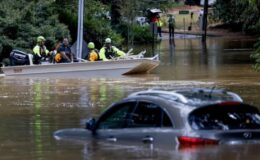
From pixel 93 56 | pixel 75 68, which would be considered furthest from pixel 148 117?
pixel 93 56

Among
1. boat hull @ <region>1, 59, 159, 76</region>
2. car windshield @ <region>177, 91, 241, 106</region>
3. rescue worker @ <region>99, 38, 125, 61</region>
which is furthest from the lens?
rescue worker @ <region>99, 38, 125, 61</region>

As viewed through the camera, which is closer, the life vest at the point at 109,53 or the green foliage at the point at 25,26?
the life vest at the point at 109,53

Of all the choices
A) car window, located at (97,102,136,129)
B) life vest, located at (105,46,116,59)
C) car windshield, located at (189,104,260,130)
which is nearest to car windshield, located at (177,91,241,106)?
car windshield, located at (189,104,260,130)

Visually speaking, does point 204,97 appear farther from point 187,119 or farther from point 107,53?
point 107,53

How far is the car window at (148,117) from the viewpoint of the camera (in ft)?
32.1

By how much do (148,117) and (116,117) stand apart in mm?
772

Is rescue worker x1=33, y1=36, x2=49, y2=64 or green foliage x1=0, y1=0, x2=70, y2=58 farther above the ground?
green foliage x1=0, y1=0, x2=70, y2=58

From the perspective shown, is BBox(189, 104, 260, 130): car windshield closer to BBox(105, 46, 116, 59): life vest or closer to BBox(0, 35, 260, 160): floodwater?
BBox(0, 35, 260, 160): floodwater

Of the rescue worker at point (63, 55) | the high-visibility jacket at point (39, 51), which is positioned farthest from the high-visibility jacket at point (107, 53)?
the high-visibility jacket at point (39, 51)

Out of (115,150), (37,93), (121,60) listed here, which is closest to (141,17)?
(121,60)

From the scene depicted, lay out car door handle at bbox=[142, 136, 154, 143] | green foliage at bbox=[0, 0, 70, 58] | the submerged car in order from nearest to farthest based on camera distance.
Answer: the submerged car → car door handle at bbox=[142, 136, 154, 143] → green foliage at bbox=[0, 0, 70, 58]

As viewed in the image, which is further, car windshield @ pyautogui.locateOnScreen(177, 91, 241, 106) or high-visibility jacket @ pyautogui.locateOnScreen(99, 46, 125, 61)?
high-visibility jacket @ pyautogui.locateOnScreen(99, 46, 125, 61)

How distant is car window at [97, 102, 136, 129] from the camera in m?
10.4

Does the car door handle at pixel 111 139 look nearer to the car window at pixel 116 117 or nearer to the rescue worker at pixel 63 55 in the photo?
the car window at pixel 116 117
